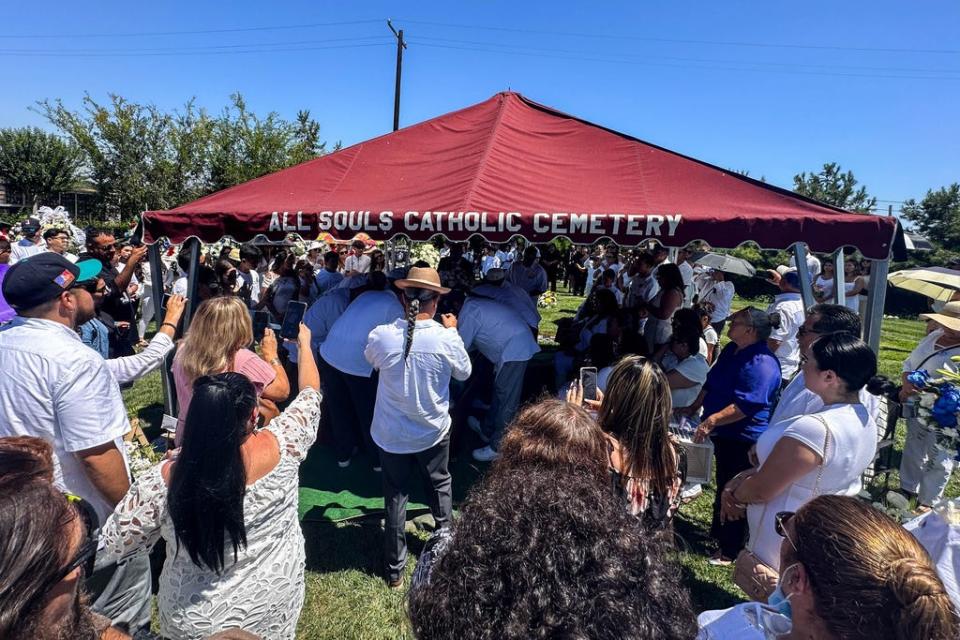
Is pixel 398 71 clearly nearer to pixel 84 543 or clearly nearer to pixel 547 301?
pixel 547 301

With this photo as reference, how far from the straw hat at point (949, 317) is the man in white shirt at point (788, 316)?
4.04ft

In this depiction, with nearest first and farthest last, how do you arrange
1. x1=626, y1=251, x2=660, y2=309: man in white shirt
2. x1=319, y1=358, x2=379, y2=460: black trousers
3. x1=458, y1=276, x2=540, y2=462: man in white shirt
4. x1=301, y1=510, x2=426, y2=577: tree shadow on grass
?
x1=301, y1=510, x2=426, y2=577: tree shadow on grass, x1=458, y1=276, x2=540, y2=462: man in white shirt, x1=319, y1=358, x2=379, y2=460: black trousers, x1=626, y1=251, x2=660, y2=309: man in white shirt

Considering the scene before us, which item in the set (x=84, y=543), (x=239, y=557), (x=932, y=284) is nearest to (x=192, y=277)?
(x=239, y=557)

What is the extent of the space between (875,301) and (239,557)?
4531 mm

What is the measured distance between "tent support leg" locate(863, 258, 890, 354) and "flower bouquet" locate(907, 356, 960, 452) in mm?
1667

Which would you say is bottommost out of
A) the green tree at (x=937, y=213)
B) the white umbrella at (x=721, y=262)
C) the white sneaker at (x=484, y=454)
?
the white sneaker at (x=484, y=454)

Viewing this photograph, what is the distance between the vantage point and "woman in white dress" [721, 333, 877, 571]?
222cm

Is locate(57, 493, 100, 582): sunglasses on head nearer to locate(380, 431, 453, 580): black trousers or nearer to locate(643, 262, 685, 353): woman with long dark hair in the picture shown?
locate(380, 431, 453, 580): black trousers

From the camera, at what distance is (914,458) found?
4.46 metres

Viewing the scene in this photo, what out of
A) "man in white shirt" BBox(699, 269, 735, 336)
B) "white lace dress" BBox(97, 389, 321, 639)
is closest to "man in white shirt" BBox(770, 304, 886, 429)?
"white lace dress" BBox(97, 389, 321, 639)

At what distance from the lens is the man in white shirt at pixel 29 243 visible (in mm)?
7633

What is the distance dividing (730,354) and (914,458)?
2.30m

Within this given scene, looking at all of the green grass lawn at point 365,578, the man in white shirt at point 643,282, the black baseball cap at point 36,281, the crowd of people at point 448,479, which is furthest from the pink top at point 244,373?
the man in white shirt at point 643,282

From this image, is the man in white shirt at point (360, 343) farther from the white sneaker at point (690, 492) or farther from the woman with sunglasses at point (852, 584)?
the woman with sunglasses at point (852, 584)
